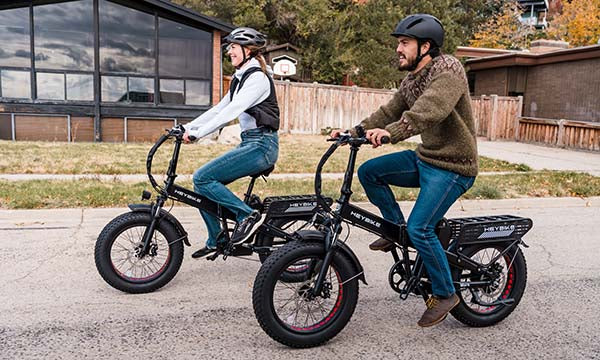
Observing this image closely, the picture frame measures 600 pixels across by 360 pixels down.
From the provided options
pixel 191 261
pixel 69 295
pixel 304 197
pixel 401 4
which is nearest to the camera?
pixel 69 295

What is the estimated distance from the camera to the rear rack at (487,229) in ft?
12.7

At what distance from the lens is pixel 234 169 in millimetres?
Result: 4520

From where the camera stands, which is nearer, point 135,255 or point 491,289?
point 491,289

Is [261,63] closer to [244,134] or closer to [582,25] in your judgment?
[244,134]

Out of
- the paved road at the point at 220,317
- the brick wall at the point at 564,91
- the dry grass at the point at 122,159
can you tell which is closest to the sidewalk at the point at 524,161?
the dry grass at the point at 122,159

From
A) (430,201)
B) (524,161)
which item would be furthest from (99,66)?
(430,201)

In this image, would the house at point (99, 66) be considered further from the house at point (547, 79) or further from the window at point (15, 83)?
the house at point (547, 79)

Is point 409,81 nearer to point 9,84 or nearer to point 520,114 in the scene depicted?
point 9,84

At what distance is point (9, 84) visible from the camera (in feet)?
57.8

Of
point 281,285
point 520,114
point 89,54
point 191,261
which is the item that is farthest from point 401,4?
point 281,285

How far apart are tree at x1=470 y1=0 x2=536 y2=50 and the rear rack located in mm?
33020

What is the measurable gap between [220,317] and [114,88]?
15.8 m

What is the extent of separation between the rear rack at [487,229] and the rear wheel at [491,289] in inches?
3.1

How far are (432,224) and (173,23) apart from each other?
1692 cm
